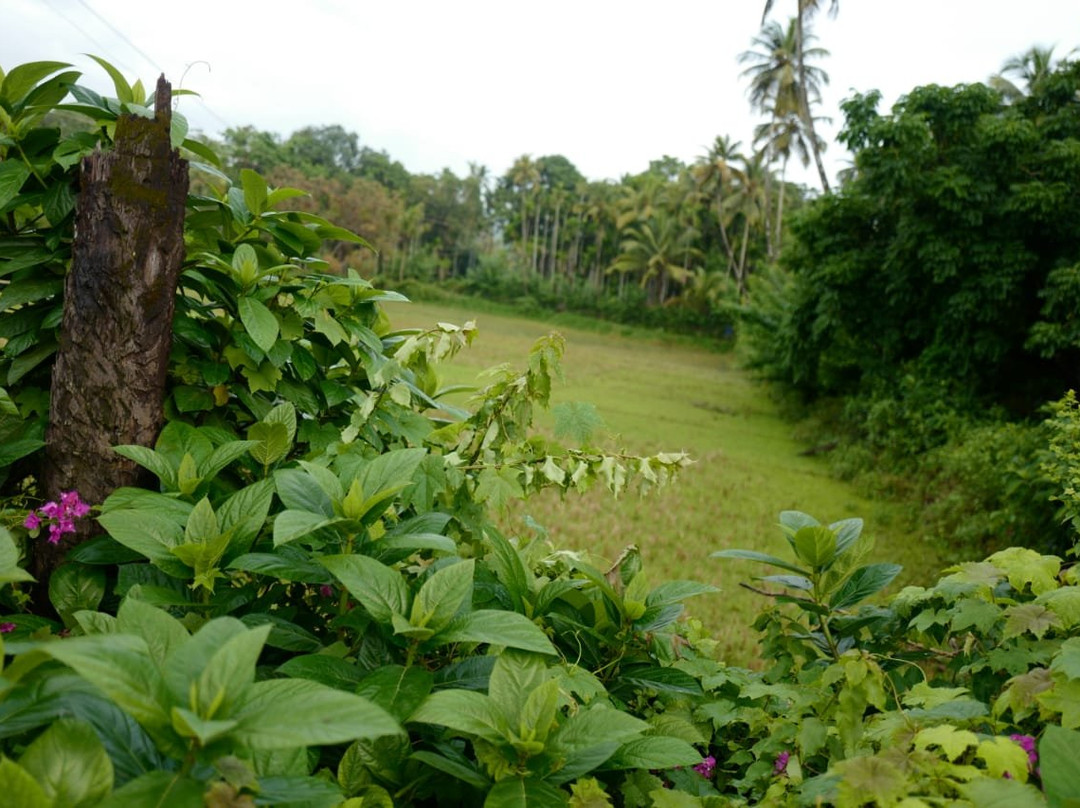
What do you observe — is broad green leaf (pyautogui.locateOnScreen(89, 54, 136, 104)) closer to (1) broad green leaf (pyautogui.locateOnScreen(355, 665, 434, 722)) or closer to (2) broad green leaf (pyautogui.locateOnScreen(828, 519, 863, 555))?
(1) broad green leaf (pyautogui.locateOnScreen(355, 665, 434, 722))

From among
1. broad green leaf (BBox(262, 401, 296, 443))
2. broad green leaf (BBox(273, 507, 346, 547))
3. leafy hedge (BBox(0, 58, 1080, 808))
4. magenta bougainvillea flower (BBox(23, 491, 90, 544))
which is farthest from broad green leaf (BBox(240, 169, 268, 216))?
broad green leaf (BBox(273, 507, 346, 547))

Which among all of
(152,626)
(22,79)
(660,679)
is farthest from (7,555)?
(22,79)

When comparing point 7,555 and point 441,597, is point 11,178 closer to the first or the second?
point 7,555

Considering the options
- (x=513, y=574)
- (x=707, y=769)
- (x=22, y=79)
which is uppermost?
(x=22, y=79)

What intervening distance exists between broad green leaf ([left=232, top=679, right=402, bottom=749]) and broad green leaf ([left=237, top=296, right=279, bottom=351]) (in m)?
0.74

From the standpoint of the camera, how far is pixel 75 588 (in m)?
1.02

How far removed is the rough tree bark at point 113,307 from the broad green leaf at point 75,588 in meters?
0.09

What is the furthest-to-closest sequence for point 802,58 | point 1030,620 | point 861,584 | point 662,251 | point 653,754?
point 662,251
point 802,58
point 861,584
point 1030,620
point 653,754

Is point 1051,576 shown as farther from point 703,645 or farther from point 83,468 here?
point 83,468

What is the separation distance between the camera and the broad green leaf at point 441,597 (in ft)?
2.61

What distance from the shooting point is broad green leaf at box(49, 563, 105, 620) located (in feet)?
3.29

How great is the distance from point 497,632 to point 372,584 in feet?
0.50

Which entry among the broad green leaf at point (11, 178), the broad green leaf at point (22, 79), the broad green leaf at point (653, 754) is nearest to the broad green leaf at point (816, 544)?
the broad green leaf at point (653, 754)

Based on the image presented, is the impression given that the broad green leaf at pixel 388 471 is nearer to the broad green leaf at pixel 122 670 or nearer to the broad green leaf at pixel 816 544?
the broad green leaf at pixel 122 670
